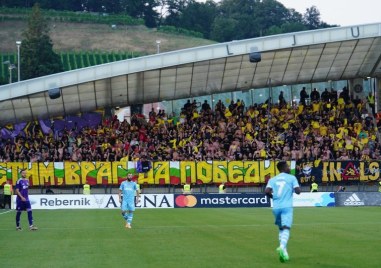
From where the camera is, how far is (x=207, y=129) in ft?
193

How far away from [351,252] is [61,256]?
6.84m

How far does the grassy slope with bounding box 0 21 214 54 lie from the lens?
171750 mm

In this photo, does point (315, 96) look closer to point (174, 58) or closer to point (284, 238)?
point (174, 58)

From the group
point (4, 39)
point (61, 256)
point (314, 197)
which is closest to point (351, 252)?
point (61, 256)

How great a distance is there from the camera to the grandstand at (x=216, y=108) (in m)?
54.2

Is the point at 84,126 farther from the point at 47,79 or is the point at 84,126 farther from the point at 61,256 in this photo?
the point at 61,256

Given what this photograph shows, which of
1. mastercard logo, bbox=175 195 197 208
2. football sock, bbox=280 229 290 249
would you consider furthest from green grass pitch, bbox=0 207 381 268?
mastercard logo, bbox=175 195 197 208

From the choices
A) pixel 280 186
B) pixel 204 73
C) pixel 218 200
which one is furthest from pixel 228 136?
pixel 280 186

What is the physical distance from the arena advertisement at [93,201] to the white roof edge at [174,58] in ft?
24.6

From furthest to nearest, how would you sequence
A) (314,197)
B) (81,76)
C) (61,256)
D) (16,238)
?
(81,76) < (314,197) < (16,238) < (61,256)

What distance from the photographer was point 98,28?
183 metres

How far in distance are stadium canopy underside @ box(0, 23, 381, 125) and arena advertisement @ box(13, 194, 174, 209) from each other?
7497 millimetres

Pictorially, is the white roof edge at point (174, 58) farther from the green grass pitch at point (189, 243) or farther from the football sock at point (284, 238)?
the football sock at point (284, 238)

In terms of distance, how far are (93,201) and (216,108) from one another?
14.0 m
